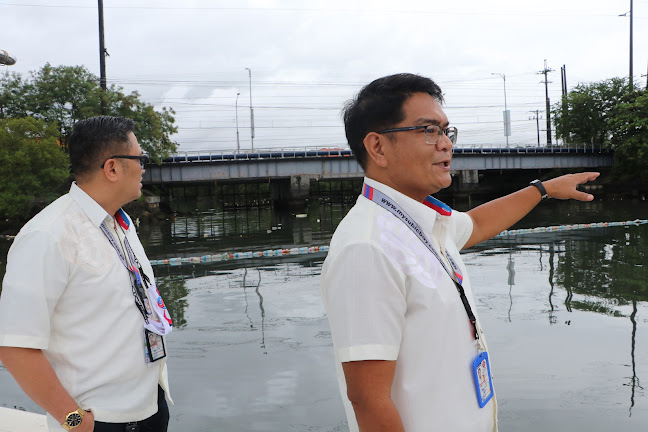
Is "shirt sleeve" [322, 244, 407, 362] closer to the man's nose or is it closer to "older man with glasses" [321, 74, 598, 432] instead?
"older man with glasses" [321, 74, 598, 432]

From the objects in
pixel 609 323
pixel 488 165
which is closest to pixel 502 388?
pixel 609 323

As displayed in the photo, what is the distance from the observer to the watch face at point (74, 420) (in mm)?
2082

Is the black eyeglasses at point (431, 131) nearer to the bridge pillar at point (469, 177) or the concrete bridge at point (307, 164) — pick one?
the concrete bridge at point (307, 164)

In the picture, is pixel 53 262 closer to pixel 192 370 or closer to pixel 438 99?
pixel 438 99

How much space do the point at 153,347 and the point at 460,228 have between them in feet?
4.61

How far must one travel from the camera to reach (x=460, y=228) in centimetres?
252

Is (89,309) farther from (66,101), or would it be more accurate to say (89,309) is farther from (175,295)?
(66,101)

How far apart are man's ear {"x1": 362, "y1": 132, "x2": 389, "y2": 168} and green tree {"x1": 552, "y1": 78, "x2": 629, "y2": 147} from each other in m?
50.8

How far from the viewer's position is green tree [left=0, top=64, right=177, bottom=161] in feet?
110

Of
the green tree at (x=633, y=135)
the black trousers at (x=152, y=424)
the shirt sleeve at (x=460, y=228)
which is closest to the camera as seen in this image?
the black trousers at (x=152, y=424)

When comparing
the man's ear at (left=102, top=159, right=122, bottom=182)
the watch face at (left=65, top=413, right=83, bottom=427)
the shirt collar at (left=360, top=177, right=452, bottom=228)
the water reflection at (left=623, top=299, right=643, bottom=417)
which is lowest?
the water reflection at (left=623, top=299, right=643, bottom=417)

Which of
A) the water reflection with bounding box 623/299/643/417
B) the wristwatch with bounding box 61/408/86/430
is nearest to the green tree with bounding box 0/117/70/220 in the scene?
the water reflection with bounding box 623/299/643/417

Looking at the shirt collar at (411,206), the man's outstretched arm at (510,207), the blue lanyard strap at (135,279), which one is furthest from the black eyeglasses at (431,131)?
the blue lanyard strap at (135,279)

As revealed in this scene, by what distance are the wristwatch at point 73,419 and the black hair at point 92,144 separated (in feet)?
3.29
